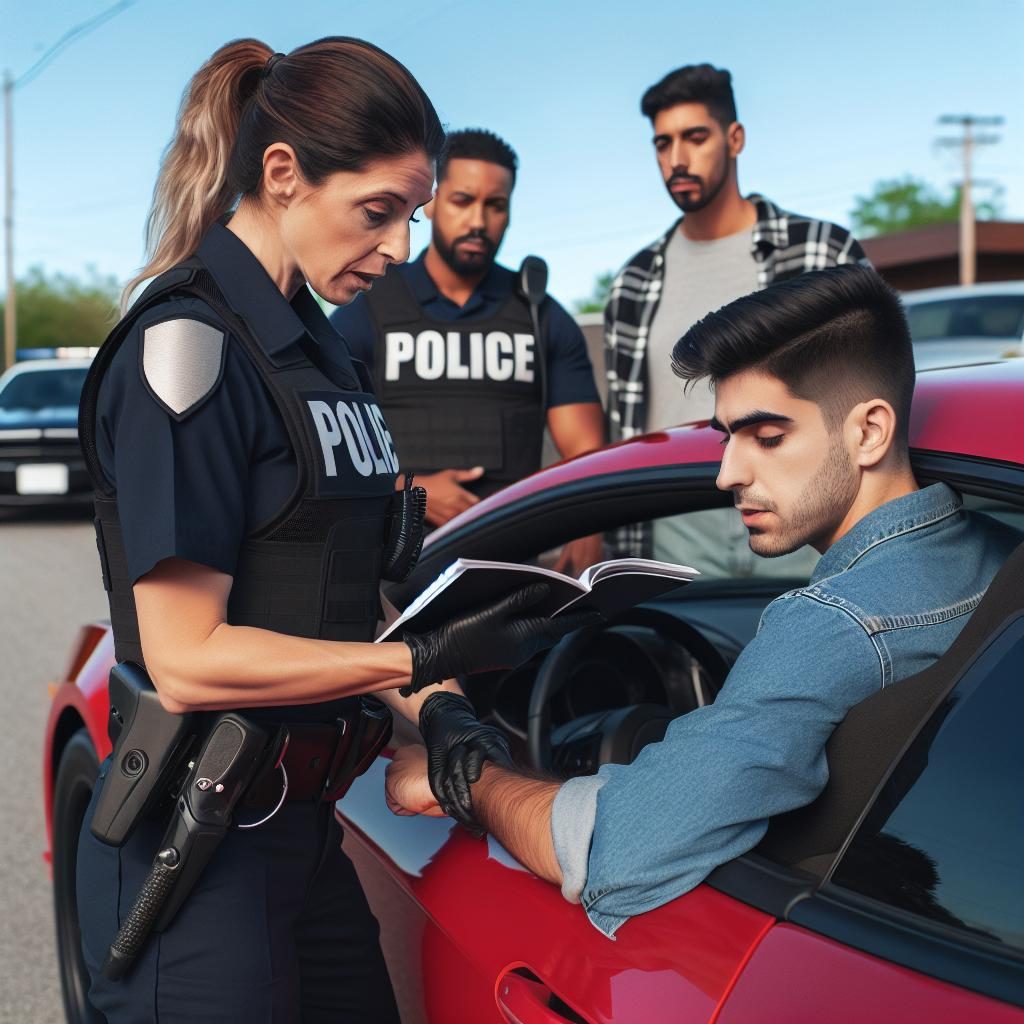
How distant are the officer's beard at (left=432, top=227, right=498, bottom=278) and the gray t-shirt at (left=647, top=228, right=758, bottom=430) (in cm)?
56

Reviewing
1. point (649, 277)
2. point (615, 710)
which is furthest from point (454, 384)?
point (615, 710)

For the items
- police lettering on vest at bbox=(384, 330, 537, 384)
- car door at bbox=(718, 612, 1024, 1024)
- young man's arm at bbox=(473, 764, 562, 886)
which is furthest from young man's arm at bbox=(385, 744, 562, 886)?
police lettering on vest at bbox=(384, 330, 537, 384)

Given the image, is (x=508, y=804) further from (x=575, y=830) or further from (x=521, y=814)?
(x=575, y=830)

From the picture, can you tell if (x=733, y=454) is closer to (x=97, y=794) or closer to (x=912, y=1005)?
(x=912, y=1005)

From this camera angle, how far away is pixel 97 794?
5.61ft

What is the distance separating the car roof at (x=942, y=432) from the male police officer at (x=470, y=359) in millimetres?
1858

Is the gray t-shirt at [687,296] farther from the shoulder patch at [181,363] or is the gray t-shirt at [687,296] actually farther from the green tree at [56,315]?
the green tree at [56,315]

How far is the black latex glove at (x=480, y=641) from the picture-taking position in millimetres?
1603

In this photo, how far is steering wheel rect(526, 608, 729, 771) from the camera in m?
2.14

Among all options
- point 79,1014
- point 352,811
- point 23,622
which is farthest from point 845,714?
point 23,622

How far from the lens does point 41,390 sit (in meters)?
13.8

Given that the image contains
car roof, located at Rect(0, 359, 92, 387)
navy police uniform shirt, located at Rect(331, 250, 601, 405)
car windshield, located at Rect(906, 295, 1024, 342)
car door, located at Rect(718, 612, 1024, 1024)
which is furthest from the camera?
car roof, located at Rect(0, 359, 92, 387)

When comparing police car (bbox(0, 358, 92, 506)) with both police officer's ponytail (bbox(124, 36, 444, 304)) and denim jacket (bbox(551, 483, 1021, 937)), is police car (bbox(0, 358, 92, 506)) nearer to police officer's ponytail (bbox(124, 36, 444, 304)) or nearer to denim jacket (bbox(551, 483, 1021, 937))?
police officer's ponytail (bbox(124, 36, 444, 304))

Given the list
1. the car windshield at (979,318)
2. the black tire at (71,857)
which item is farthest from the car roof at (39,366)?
the black tire at (71,857)
